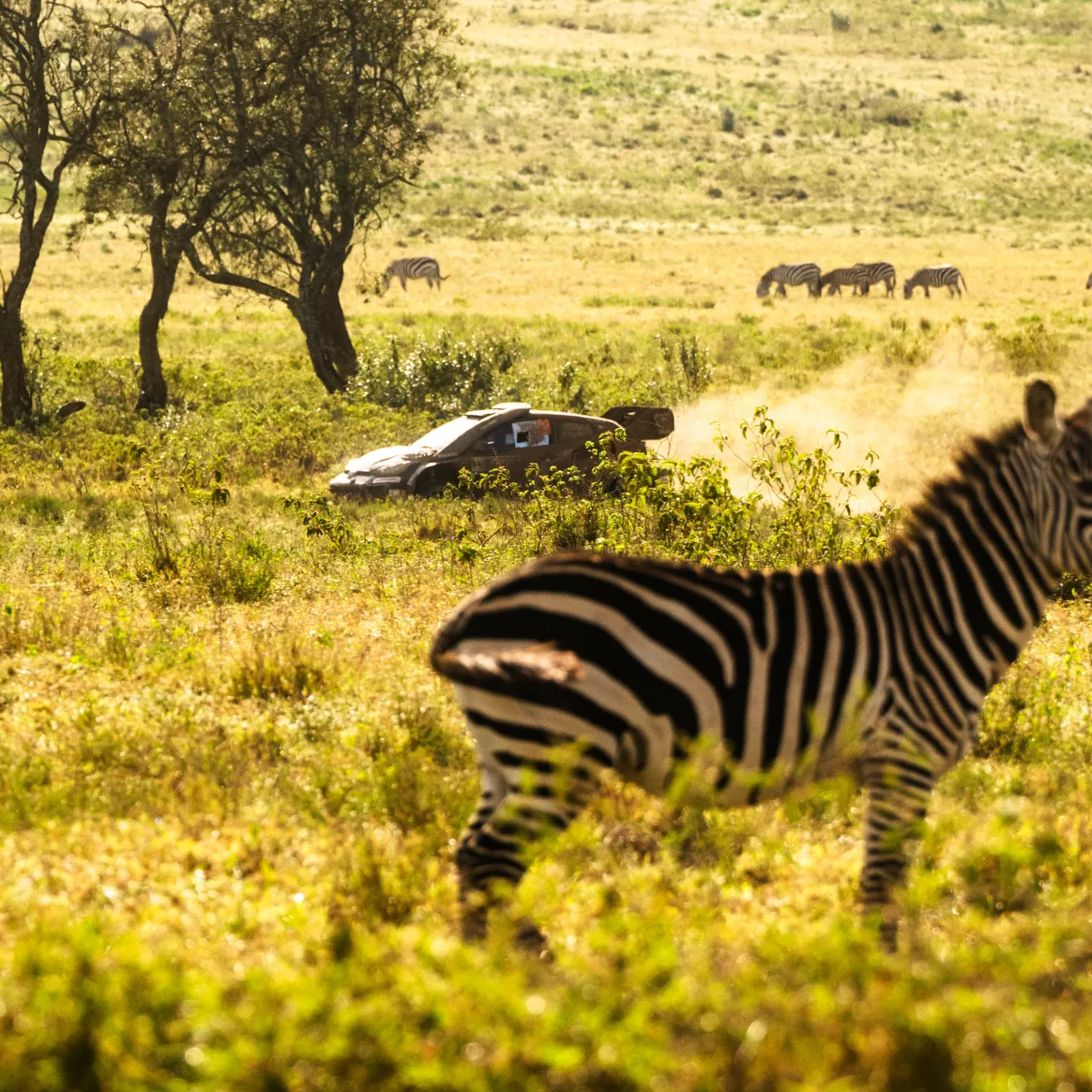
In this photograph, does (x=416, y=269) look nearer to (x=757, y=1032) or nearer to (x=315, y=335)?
(x=315, y=335)

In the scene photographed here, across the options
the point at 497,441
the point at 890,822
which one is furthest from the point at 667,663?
the point at 497,441

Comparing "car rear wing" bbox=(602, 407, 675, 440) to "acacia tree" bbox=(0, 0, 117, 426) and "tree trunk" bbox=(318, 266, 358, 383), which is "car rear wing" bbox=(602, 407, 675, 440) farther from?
"acacia tree" bbox=(0, 0, 117, 426)

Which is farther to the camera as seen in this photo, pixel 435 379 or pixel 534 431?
pixel 435 379

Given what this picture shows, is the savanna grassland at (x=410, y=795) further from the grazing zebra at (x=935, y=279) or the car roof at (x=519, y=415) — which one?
the grazing zebra at (x=935, y=279)

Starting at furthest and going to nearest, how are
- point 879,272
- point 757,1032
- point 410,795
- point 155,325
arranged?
point 879,272 → point 155,325 → point 410,795 → point 757,1032

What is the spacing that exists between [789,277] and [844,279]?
203cm

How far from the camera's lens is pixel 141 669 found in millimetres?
8727

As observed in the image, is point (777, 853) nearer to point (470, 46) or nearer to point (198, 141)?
point (198, 141)

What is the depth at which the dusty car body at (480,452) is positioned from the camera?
17.0 m

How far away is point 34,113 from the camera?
22.2 m

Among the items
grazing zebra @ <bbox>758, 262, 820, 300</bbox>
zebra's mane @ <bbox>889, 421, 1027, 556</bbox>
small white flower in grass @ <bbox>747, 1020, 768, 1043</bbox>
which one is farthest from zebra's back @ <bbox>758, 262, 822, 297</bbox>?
small white flower in grass @ <bbox>747, 1020, 768, 1043</bbox>

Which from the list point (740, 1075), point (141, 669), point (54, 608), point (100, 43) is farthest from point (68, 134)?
point (740, 1075)

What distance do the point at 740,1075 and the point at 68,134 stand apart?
23.5m

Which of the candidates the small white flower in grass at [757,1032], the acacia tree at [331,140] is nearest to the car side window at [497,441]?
the acacia tree at [331,140]
